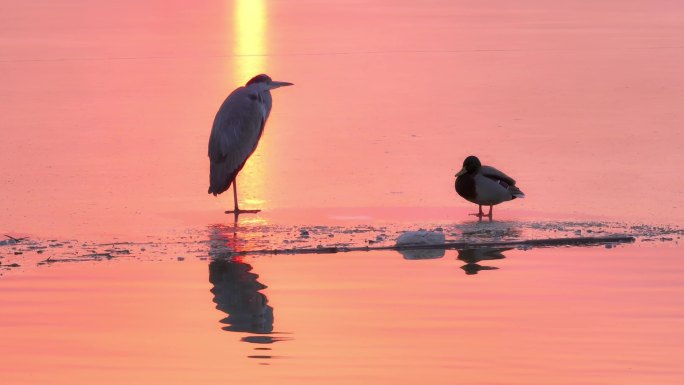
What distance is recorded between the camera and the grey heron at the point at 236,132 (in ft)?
39.3

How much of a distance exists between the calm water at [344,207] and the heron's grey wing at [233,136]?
0.29 m

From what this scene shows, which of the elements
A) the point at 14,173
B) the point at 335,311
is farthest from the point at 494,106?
the point at 335,311

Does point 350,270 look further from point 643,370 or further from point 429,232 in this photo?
point 643,370

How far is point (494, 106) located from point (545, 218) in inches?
241

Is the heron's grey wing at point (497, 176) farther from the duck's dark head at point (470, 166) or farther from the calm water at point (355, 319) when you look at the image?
the calm water at point (355, 319)

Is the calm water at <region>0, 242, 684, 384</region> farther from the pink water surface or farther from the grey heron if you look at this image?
the grey heron

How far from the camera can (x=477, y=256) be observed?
31.5 feet

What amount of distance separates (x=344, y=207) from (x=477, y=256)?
207 centimetres

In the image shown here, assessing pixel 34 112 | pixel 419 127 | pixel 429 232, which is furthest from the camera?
pixel 34 112

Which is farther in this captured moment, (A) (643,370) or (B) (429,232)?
(B) (429,232)

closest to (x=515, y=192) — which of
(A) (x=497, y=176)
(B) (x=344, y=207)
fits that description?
(A) (x=497, y=176)

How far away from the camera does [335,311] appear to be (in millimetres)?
8078

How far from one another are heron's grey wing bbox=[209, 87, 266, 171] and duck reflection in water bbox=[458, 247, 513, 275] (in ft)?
9.36

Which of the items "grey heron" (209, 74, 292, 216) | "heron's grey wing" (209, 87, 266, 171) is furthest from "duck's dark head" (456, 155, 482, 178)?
"heron's grey wing" (209, 87, 266, 171)
